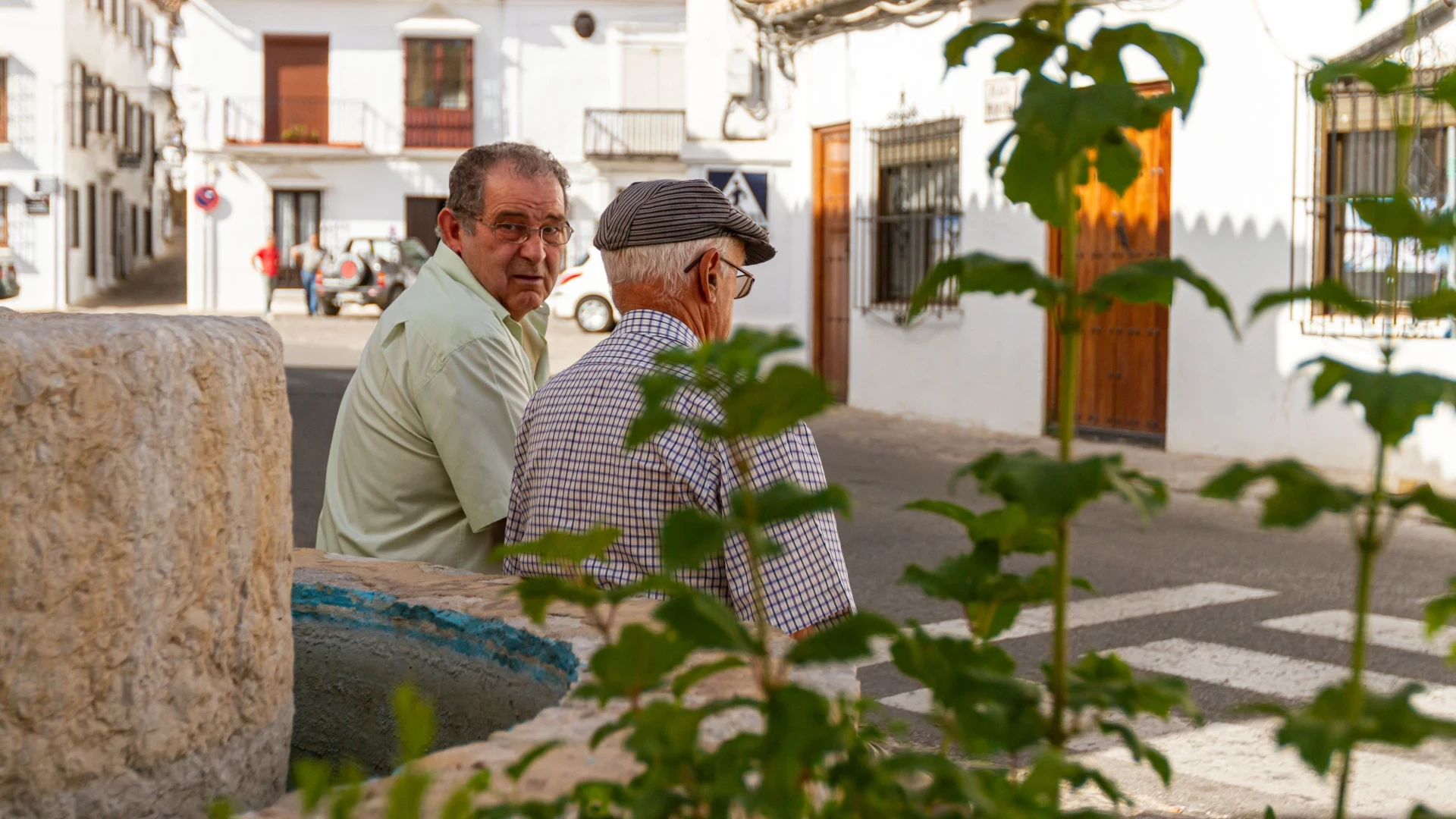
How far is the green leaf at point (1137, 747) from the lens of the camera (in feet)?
3.43

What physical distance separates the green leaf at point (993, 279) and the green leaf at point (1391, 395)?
0.17 m

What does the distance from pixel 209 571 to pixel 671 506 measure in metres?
1.01

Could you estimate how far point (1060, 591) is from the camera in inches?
43.8

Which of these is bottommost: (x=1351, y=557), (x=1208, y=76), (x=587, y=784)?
(x=1351, y=557)

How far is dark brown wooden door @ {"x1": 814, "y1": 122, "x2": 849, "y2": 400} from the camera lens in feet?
50.4

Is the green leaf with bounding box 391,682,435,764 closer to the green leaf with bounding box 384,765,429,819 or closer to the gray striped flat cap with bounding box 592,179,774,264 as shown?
the green leaf with bounding box 384,765,429,819

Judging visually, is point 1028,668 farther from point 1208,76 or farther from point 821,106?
point 821,106

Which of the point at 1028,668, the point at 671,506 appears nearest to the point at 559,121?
the point at 1028,668

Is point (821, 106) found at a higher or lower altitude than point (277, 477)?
higher

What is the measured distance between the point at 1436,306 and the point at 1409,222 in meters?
0.06

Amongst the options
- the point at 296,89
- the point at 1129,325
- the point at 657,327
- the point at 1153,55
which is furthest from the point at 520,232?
the point at 296,89

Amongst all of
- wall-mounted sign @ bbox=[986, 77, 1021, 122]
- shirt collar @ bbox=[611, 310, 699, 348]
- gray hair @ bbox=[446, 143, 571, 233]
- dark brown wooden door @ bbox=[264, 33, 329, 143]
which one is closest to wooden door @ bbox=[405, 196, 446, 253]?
dark brown wooden door @ bbox=[264, 33, 329, 143]

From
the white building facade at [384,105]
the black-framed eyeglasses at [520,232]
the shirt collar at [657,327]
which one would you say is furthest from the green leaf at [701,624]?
the white building facade at [384,105]

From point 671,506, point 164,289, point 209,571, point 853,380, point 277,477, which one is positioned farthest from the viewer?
point 164,289
